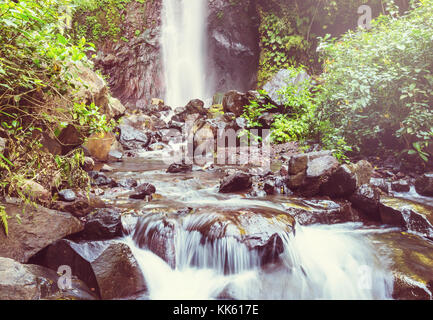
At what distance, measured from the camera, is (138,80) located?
18281mm

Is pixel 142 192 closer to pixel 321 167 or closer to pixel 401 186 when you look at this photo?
pixel 321 167

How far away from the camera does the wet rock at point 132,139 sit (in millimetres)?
9766

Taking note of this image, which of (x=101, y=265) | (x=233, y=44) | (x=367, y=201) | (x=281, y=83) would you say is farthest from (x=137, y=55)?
(x=101, y=265)

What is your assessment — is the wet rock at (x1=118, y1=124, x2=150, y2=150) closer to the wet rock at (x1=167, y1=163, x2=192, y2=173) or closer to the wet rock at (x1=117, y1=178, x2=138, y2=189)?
the wet rock at (x1=167, y1=163, x2=192, y2=173)

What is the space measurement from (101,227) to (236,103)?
319 inches

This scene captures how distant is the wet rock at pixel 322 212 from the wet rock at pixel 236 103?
259 inches

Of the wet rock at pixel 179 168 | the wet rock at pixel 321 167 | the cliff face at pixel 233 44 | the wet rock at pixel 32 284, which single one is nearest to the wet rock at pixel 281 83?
the wet rock at pixel 179 168

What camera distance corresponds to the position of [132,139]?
1001 centimetres

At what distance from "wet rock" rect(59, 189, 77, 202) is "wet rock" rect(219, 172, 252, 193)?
2423mm

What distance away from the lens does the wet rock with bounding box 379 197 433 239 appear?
3.67 m

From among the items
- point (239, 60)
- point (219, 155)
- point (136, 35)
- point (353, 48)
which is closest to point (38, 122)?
point (219, 155)

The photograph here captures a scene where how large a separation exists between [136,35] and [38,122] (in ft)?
55.8

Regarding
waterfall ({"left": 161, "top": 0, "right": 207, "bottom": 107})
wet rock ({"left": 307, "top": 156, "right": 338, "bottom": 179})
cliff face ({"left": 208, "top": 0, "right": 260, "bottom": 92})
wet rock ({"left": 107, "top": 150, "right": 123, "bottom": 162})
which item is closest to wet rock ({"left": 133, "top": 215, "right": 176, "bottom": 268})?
wet rock ({"left": 307, "top": 156, "right": 338, "bottom": 179})
